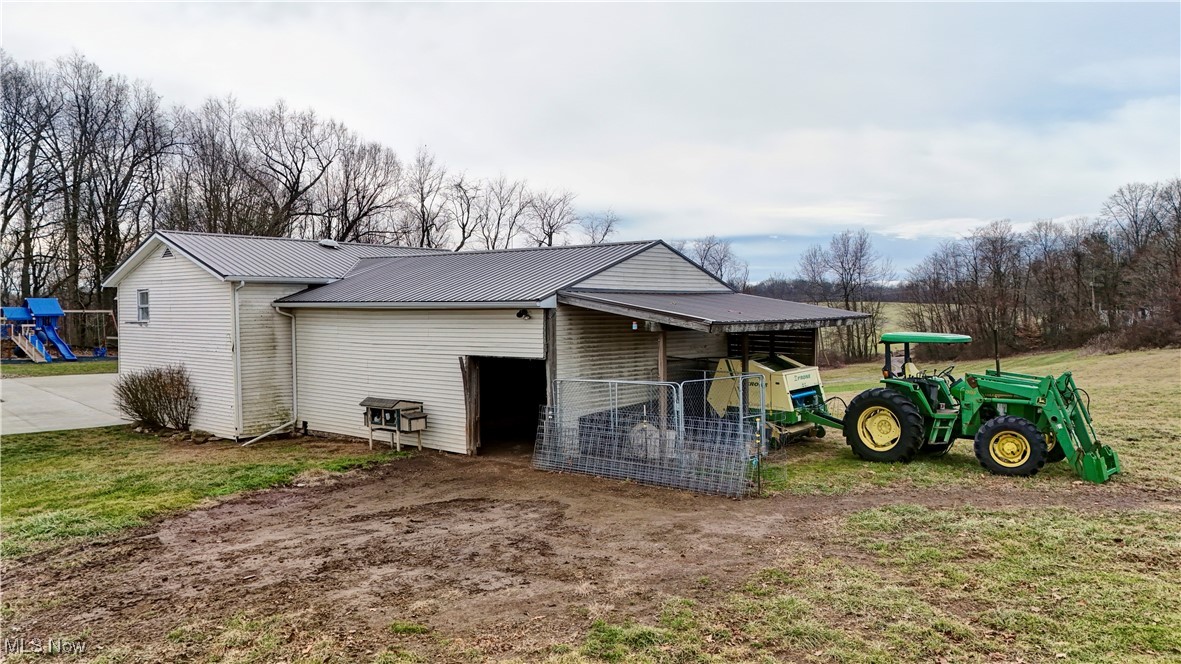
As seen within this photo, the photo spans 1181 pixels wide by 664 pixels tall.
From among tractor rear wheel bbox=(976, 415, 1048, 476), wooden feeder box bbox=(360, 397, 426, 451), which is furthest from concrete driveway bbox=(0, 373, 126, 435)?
tractor rear wheel bbox=(976, 415, 1048, 476)

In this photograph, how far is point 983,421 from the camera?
377 inches

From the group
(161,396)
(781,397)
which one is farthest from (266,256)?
(781,397)

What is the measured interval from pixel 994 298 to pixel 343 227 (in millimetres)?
35724

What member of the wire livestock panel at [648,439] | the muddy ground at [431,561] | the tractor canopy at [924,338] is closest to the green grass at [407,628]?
the muddy ground at [431,561]

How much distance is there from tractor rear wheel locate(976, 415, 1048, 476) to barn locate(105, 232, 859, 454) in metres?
3.15

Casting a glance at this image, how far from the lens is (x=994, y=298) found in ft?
124

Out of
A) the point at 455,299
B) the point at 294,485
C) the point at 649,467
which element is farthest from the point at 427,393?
the point at 649,467

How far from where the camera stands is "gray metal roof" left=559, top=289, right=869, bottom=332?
9641 millimetres

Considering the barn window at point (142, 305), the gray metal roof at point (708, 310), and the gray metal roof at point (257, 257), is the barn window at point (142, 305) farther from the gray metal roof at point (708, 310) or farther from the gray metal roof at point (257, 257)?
the gray metal roof at point (708, 310)

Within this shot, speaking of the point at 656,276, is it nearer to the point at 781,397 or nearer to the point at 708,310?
the point at 708,310

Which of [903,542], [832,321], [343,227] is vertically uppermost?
[343,227]

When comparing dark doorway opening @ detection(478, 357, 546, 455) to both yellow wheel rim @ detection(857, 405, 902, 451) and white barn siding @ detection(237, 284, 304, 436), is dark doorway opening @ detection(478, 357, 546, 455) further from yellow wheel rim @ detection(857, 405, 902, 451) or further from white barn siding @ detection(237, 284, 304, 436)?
yellow wheel rim @ detection(857, 405, 902, 451)

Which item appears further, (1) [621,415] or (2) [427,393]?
(2) [427,393]

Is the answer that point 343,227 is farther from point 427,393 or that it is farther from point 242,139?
point 427,393
